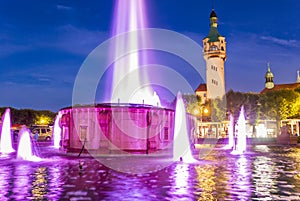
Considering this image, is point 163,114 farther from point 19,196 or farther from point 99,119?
point 19,196

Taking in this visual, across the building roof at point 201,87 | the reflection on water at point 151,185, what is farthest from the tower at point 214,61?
the reflection on water at point 151,185

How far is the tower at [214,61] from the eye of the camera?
11919cm

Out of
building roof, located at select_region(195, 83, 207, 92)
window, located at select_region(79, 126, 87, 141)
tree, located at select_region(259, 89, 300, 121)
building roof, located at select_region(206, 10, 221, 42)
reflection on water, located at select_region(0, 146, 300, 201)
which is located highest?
building roof, located at select_region(206, 10, 221, 42)

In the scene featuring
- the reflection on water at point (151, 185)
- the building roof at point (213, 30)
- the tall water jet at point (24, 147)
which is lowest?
the reflection on water at point (151, 185)

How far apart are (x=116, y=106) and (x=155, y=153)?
516 cm

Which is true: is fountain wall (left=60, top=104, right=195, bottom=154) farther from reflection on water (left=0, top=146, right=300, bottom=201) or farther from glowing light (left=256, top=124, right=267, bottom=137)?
glowing light (left=256, top=124, right=267, bottom=137)

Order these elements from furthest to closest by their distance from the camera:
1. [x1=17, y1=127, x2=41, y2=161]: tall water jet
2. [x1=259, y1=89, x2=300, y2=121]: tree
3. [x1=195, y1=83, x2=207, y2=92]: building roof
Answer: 1. [x1=195, y1=83, x2=207, y2=92]: building roof
2. [x1=259, y1=89, x2=300, y2=121]: tree
3. [x1=17, y1=127, x2=41, y2=161]: tall water jet

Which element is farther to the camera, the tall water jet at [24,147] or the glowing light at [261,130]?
the glowing light at [261,130]

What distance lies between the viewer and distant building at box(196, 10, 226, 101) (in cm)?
11925

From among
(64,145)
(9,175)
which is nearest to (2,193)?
(9,175)

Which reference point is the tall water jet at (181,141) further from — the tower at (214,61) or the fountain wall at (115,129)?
the tower at (214,61)

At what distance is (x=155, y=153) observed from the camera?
28.2 meters

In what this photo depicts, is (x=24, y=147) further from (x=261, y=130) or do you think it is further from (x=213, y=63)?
(x=213, y=63)

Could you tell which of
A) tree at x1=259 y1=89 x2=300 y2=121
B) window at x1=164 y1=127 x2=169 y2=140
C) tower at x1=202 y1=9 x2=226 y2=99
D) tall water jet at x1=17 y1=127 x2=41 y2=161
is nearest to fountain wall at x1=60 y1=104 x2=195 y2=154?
window at x1=164 y1=127 x2=169 y2=140
